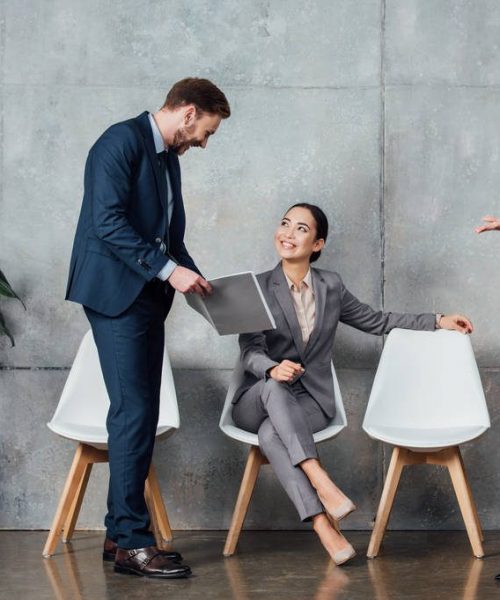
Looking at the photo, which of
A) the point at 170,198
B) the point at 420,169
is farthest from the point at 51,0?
the point at 420,169

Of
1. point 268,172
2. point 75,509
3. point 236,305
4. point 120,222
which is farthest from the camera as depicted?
point 268,172

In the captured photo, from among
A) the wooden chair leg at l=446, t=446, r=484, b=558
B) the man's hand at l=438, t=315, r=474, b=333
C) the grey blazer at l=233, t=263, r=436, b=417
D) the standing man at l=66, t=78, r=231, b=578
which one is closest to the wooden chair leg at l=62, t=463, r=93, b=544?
the standing man at l=66, t=78, r=231, b=578

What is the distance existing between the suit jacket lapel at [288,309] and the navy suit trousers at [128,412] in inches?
31.4

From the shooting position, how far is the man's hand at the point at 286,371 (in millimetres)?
3943

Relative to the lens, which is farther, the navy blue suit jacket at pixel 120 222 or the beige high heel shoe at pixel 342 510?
the beige high heel shoe at pixel 342 510

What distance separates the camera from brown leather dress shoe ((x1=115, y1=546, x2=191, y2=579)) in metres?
3.62

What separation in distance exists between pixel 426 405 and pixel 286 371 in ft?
2.75

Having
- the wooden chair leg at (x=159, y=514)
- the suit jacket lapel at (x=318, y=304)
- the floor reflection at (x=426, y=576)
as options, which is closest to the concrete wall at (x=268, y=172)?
the wooden chair leg at (x=159, y=514)

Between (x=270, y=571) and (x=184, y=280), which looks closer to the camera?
(x=184, y=280)

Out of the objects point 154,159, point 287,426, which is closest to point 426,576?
point 287,426

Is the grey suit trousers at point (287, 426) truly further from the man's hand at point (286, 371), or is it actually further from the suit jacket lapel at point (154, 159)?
the suit jacket lapel at point (154, 159)

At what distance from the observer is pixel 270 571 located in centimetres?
381

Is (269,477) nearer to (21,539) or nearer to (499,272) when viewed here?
(21,539)

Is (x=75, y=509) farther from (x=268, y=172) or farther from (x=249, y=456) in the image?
(x=268, y=172)
